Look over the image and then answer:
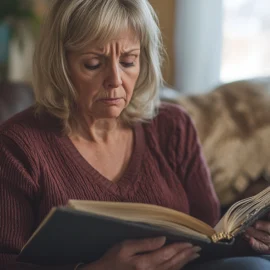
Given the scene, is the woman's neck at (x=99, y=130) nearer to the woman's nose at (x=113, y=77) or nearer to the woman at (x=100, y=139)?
the woman at (x=100, y=139)

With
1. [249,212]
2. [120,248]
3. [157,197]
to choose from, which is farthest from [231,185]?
[120,248]

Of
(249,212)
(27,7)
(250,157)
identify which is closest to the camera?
(249,212)

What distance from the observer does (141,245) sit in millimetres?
1212

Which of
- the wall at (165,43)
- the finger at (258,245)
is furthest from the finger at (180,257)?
the wall at (165,43)

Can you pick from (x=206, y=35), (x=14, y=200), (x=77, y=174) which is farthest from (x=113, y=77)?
(x=206, y=35)

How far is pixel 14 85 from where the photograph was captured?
2025 millimetres

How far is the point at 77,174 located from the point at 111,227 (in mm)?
354

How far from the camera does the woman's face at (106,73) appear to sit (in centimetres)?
141

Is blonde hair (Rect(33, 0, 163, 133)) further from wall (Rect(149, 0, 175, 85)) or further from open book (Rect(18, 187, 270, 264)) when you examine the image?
wall (Rect(149, 0, 175, 85))

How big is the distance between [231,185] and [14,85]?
2.64ft

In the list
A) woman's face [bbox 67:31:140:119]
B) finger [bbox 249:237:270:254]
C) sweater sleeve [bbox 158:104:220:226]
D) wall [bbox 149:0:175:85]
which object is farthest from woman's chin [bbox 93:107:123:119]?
wall [bbox 149:0:175:85]

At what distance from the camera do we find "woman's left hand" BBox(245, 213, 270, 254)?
135cm

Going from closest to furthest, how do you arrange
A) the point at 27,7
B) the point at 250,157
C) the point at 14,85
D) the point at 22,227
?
the point at 22,227 → the point at 250,157 → the point at 14,85 → the point at 27,7

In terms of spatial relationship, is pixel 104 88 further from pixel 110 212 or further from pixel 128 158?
pixel 110 212
